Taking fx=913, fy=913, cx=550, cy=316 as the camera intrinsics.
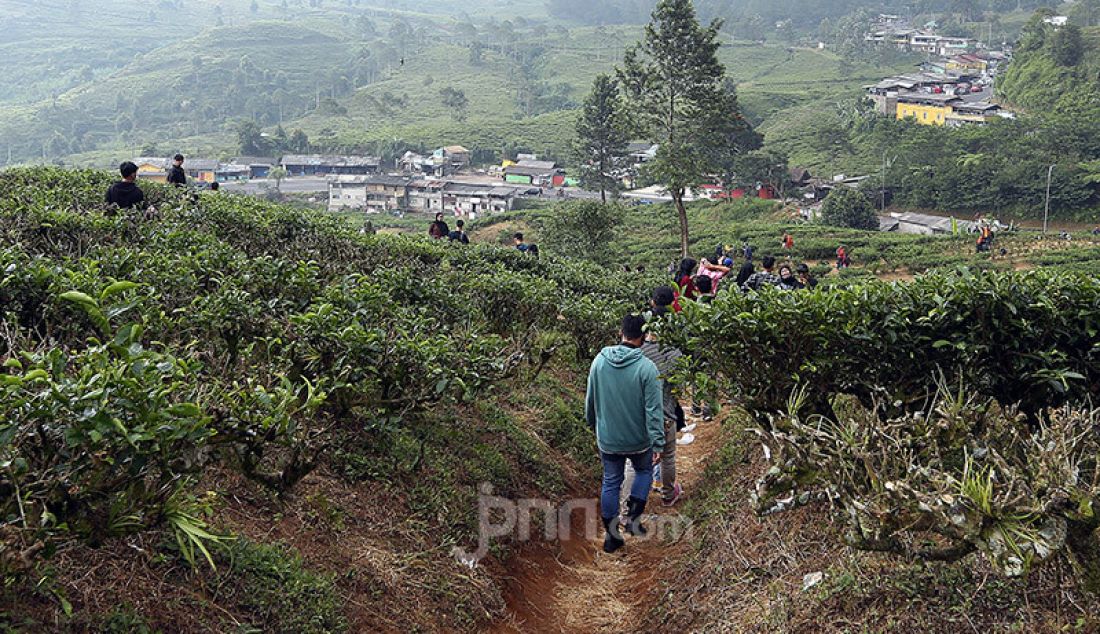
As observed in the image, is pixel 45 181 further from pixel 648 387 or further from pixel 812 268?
Answer: pixel 812 268

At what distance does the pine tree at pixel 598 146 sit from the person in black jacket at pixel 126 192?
41188mm

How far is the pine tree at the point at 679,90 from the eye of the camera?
2894 cm

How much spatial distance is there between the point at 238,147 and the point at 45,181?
6924cm

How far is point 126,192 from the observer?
9.63 meters

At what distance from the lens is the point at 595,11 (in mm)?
167125

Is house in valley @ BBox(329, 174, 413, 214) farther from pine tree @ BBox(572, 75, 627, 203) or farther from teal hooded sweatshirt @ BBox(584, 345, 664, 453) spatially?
teal hooded sweatshirt @ BBox(584, 345, 664, 453)

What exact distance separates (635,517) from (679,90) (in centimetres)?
2583

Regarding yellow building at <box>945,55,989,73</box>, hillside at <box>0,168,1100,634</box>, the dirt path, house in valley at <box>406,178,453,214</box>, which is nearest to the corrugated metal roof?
house in valley at <box>406,178,453,214</box>

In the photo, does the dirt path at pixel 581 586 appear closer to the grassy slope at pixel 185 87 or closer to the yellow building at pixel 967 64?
the yellow building at pixel 967 64

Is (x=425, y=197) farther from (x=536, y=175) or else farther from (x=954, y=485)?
(x=954, y=485)

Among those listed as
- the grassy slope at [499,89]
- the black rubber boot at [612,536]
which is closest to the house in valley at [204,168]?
the grassy slope at [499,89]

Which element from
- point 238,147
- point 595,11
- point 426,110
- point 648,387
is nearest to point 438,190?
point 238,147

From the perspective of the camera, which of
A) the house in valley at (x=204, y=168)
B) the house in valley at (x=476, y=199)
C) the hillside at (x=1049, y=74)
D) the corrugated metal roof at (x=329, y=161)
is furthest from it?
the corrugated metal roof at (x=329, y=161)

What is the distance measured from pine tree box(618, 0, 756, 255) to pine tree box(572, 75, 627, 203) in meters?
19.1
